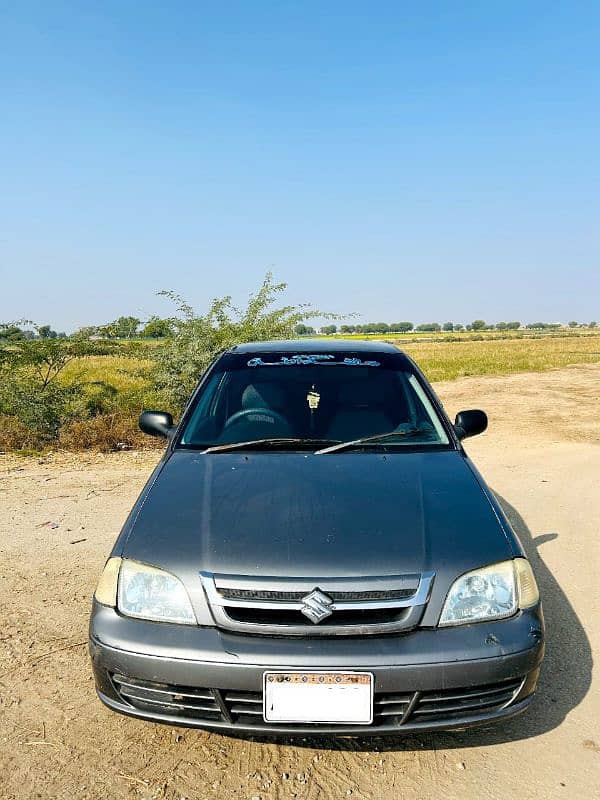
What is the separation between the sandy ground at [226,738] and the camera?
7.69 ft

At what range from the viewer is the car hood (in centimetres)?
233

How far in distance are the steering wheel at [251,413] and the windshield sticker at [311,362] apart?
0.39 meters

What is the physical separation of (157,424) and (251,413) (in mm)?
586

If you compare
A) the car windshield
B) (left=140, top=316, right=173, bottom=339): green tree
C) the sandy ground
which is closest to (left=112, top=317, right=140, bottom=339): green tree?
(left=140, top=316, right=173, bottom=339): green tree

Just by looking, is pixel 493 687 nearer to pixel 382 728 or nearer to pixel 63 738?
pixel 382 728

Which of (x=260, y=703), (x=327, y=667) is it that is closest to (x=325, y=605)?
(x=327, y=667)

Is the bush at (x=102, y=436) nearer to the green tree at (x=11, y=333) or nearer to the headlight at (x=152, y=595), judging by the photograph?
the green tree at (x=11, y=333)

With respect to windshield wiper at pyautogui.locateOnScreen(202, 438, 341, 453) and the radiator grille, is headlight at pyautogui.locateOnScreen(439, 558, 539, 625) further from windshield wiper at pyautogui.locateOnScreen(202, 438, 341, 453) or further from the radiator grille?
windshield wiper at pyautogui.locateOnScreen(202, 438, 341, 453)

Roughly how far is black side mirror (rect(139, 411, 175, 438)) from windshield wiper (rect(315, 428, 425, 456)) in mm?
1052

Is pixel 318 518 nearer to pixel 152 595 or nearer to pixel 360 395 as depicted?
pixel 152 595

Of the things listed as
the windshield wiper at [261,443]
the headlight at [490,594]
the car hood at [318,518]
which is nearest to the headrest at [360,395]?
the windshield wiper at [261,443]

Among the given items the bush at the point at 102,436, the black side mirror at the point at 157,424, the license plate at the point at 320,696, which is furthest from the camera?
the bush at the point at 102,436

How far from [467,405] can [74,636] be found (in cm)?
1334

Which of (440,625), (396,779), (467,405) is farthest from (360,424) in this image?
(467,405)
